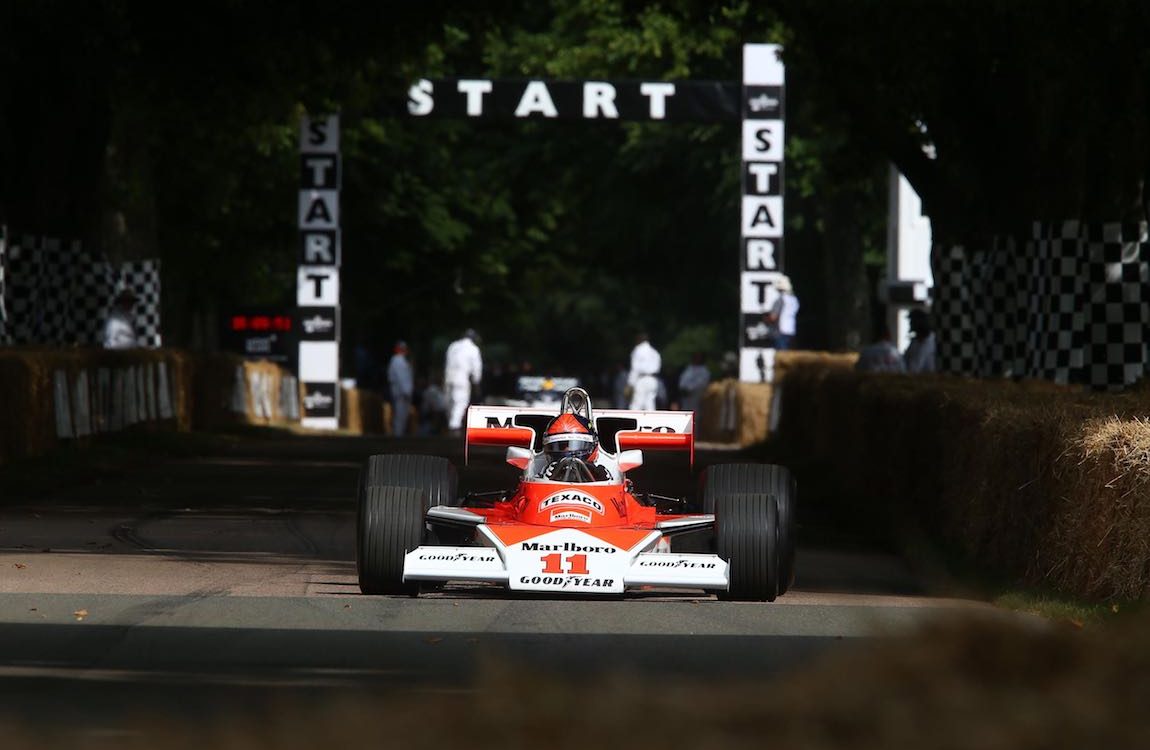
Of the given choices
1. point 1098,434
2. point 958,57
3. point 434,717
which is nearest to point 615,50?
point 958,57

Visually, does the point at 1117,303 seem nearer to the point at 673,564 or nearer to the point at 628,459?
the point at 628,459

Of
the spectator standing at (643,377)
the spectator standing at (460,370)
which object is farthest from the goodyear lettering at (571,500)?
the spectator standing at (643,377)

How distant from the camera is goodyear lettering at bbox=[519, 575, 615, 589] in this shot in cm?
1049

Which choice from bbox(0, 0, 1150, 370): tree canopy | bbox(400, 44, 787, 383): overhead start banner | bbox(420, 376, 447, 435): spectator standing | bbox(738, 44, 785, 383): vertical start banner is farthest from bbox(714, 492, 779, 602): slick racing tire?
bbox(420, 376, 447, 435): spectator standing

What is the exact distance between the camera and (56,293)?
84.9ft

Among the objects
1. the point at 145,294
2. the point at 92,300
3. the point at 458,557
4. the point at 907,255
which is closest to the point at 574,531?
the point at 458,557

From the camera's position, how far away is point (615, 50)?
43281 millimetres

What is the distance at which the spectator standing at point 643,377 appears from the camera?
129 ft

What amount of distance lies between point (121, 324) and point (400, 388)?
579 inches

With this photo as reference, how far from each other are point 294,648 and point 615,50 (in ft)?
116

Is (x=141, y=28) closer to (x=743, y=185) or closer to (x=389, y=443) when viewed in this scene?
(x=389, y=443)

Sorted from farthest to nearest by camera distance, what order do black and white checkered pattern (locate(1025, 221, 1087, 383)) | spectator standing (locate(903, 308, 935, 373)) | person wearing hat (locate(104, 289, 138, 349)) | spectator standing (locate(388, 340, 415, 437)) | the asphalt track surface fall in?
spectator standing (locate(388, 340, 415, 437))
person wearing hat (locate(104, 289, 138, 349))
spectator standing (locate(903, 308, 935, 373))
black and white checkered pattern (locate(1025, 221, 1087, 383))
the asphalt track surface

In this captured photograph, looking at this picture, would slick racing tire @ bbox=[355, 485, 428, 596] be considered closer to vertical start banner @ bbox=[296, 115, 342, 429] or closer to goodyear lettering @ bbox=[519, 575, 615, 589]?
goodyear lettering @ bbox=[519, 575, 615, 589]

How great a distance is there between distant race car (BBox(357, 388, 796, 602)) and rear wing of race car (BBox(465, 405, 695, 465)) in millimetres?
103
